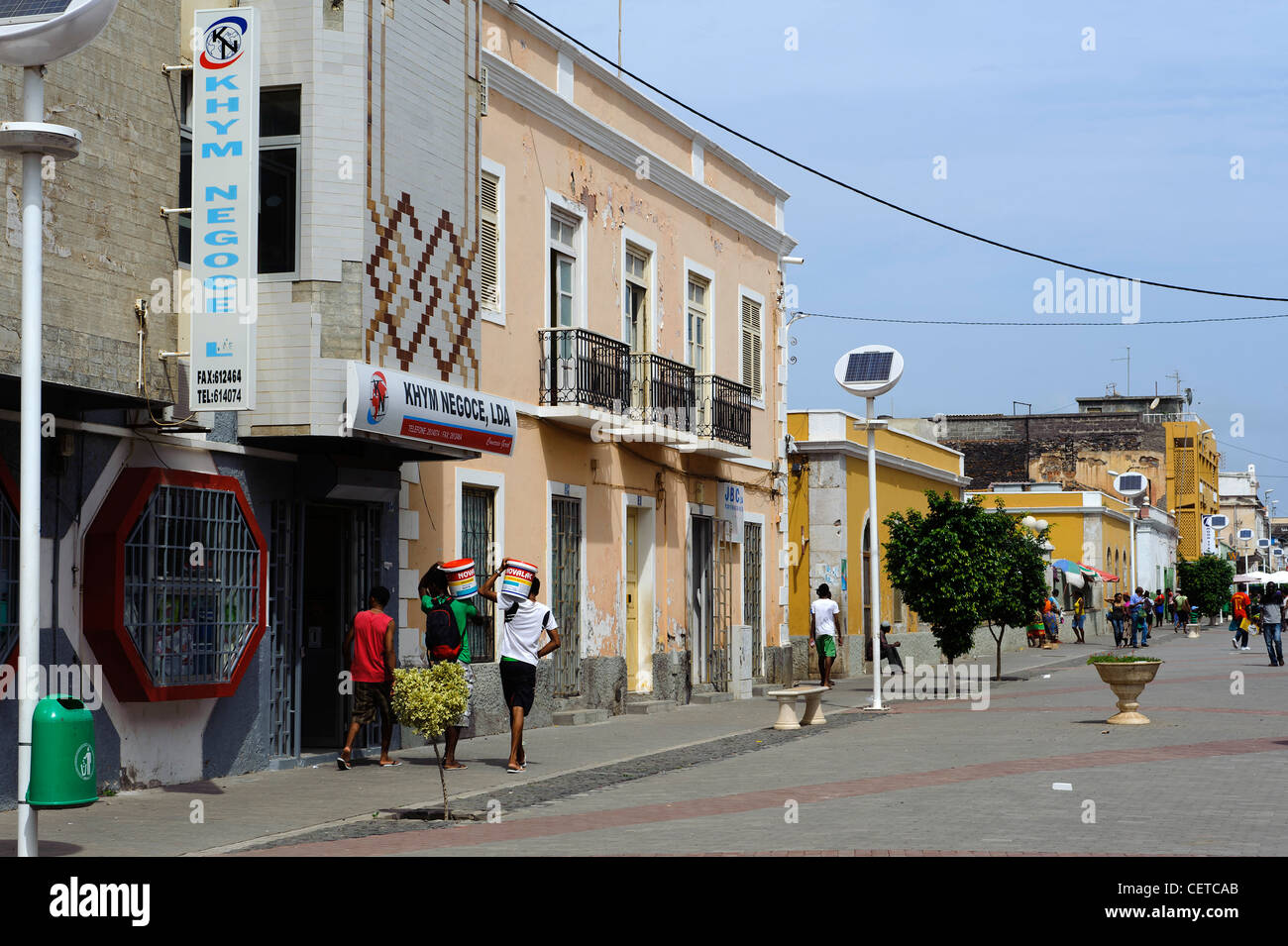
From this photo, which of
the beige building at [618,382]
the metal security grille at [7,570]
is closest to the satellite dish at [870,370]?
the beige building at [618,382]

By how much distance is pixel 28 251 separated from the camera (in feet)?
27.2

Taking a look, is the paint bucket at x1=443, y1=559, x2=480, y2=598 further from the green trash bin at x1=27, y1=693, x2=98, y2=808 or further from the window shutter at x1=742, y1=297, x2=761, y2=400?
the window shutter at x1=742, y1=297, x2=761, y2=400

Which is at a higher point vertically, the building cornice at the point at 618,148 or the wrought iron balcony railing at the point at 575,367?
the building cornice at the point at 618,148

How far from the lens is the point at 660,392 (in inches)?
892

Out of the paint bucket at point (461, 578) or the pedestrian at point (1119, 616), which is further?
the pedestrian at point (1119, 616)

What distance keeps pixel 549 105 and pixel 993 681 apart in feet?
51.0

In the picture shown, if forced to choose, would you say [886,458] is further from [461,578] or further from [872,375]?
[461,578]

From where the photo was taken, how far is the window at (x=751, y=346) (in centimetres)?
2759

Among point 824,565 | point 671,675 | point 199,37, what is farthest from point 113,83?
point 824,565

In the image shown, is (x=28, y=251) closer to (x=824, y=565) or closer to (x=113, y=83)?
(x=113, y=83)

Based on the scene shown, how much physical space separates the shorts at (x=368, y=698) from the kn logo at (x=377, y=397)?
2527 mm

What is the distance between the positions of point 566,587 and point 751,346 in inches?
341

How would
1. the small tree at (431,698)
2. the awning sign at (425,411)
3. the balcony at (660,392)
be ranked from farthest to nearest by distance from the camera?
the balcony at (660,392) < the awning sign at (425,411) < the small tree at (431,698)

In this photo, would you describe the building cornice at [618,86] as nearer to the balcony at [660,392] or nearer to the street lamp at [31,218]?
the balcony at [660,392]
